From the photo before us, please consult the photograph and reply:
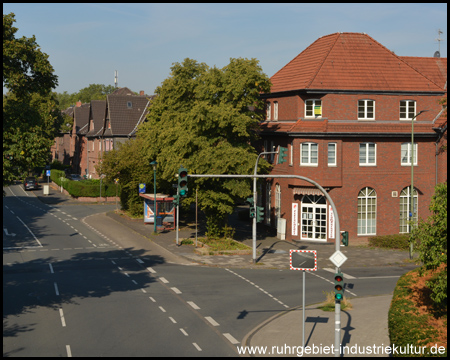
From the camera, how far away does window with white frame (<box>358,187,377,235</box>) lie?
43531 millimetres

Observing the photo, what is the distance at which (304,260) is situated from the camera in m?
21.5

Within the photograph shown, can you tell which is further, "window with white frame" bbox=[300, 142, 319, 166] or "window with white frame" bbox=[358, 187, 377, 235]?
"window with white frame" bbox=[358, 187, 377, 235]

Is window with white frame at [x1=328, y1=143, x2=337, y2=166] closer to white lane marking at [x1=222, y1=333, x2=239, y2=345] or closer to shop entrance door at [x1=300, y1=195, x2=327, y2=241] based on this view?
shop entrance door at [x1=300, y1=195, x2=327, y2=241]

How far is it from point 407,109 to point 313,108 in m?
7.26

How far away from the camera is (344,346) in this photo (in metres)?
20.3

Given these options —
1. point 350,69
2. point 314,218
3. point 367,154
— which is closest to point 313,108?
point 350,69

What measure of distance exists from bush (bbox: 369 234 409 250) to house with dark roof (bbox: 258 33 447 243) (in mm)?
1059

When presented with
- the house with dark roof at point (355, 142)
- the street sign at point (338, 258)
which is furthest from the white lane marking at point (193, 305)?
the house with dark roof at point (355, 142)

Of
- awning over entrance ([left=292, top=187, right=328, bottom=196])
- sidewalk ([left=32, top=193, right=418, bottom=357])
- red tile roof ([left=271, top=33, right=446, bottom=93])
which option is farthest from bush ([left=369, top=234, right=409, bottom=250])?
red tile roof ([left=271, top=33, right=446, bottom=93])

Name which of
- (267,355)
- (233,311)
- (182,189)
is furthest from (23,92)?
(267,355)

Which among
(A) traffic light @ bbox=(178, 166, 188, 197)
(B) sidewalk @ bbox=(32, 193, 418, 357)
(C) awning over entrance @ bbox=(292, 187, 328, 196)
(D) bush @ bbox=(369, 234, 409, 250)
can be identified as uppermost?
(A) traffic light @ bbox=(178, 166, 188, 197)

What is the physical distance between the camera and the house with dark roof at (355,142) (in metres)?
42.9

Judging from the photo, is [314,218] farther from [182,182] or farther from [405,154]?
[182,182]

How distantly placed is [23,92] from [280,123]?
24.5 metres
